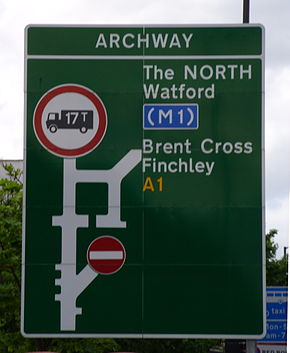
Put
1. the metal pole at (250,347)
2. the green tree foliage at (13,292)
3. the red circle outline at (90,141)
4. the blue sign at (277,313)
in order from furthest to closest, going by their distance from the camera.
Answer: the green tree foliage at (13,292), the blue sign at (277,313), the metal pole at (250,347), the red circle outline at (90,141)

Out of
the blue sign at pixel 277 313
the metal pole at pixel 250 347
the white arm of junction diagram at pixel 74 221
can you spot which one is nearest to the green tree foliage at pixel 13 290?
the blue sign at pixel 277 313

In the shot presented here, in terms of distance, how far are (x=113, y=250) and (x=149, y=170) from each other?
2.68 ft

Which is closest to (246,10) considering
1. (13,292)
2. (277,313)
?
(277,313)

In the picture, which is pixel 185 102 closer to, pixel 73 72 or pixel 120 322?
pixel 73 72

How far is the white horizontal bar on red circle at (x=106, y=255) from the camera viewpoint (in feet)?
29.9

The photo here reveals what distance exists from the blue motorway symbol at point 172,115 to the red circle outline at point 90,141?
41 cm

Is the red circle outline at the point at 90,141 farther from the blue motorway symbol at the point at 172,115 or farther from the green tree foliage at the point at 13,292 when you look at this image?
the green tree foliage at the point at 13,292

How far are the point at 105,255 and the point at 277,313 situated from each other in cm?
883

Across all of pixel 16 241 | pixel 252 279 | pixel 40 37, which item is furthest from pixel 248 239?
pixel 16 241

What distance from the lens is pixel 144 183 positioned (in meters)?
9.18

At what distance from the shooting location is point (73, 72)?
9.32m

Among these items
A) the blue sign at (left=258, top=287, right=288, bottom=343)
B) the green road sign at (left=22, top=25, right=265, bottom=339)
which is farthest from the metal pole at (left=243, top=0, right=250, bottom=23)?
the green road sign at (left=22, top=25, right=265, bottom=339)

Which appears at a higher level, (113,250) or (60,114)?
(60,114)

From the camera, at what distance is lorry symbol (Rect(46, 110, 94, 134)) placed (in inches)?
364
